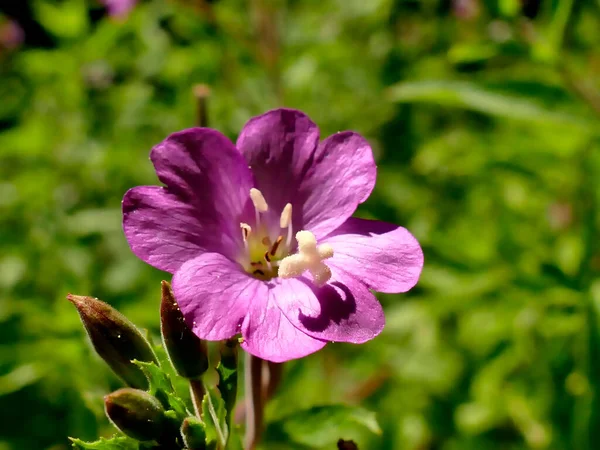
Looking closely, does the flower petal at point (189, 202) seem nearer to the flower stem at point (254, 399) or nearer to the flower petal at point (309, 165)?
the flower petal at point (309, 165)

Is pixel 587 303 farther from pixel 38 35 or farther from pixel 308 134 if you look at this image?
pixel 38 35

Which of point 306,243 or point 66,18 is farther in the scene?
point 66,18

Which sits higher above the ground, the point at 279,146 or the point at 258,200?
the point at 279,146

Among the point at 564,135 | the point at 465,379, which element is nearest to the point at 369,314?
the point at 564,135

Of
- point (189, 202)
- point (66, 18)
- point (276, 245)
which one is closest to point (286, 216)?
point (276, 245)

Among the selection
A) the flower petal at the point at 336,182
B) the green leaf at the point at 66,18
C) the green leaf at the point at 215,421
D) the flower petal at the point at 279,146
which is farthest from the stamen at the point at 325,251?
the green leaf at the point at 66,18

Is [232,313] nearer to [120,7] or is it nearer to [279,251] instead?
[279,251]

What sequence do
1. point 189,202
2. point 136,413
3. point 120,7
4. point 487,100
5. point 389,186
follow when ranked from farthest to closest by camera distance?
1. point 120,7
2. point 389,186
3. point 487,100
4. point 189,202
5. point 136,413
